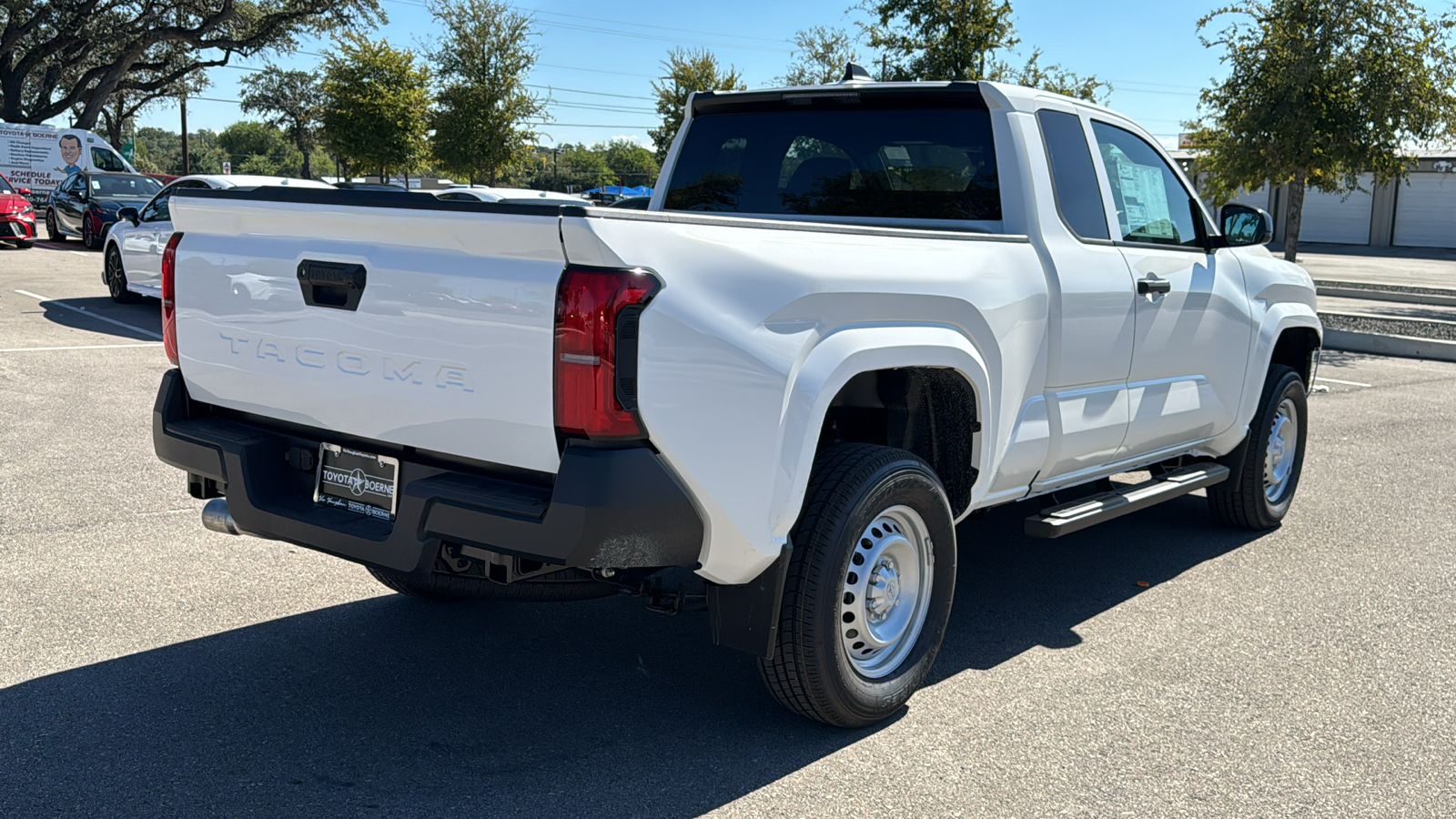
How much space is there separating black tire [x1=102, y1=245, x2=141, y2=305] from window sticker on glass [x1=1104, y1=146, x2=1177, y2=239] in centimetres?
1339

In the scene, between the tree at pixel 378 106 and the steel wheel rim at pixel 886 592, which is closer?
the steel wheel rim at pixel 886 592

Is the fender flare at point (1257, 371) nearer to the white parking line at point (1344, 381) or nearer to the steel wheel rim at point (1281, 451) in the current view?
the steel wheel rim at point (1281, 451)

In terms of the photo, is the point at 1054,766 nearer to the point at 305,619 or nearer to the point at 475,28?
the point at 305,619

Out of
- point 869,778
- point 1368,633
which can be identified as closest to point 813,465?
point 869,778

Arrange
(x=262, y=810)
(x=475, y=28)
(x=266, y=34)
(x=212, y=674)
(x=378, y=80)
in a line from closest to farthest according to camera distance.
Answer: (x=262, y=810) < (x=212, y=674) < (x=475, y=28) < (x=378, y=80) < (x=266, y=34)

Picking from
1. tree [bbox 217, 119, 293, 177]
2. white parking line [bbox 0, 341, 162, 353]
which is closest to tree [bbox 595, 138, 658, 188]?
tree [bbox 217, 119, 293, 177]

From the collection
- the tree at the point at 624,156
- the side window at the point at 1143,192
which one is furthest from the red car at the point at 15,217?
the tree at the point at 624,156

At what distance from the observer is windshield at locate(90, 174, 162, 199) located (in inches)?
986

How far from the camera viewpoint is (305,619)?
4730 millimetres

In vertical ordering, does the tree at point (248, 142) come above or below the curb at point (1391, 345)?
above

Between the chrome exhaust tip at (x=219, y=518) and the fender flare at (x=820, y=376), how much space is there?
1.76 m

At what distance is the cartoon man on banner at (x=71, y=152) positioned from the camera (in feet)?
111

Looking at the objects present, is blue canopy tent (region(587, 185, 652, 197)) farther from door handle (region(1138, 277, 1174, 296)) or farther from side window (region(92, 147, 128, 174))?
side window (region(92, 147, 128, 174))

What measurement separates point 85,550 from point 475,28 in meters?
33.9
